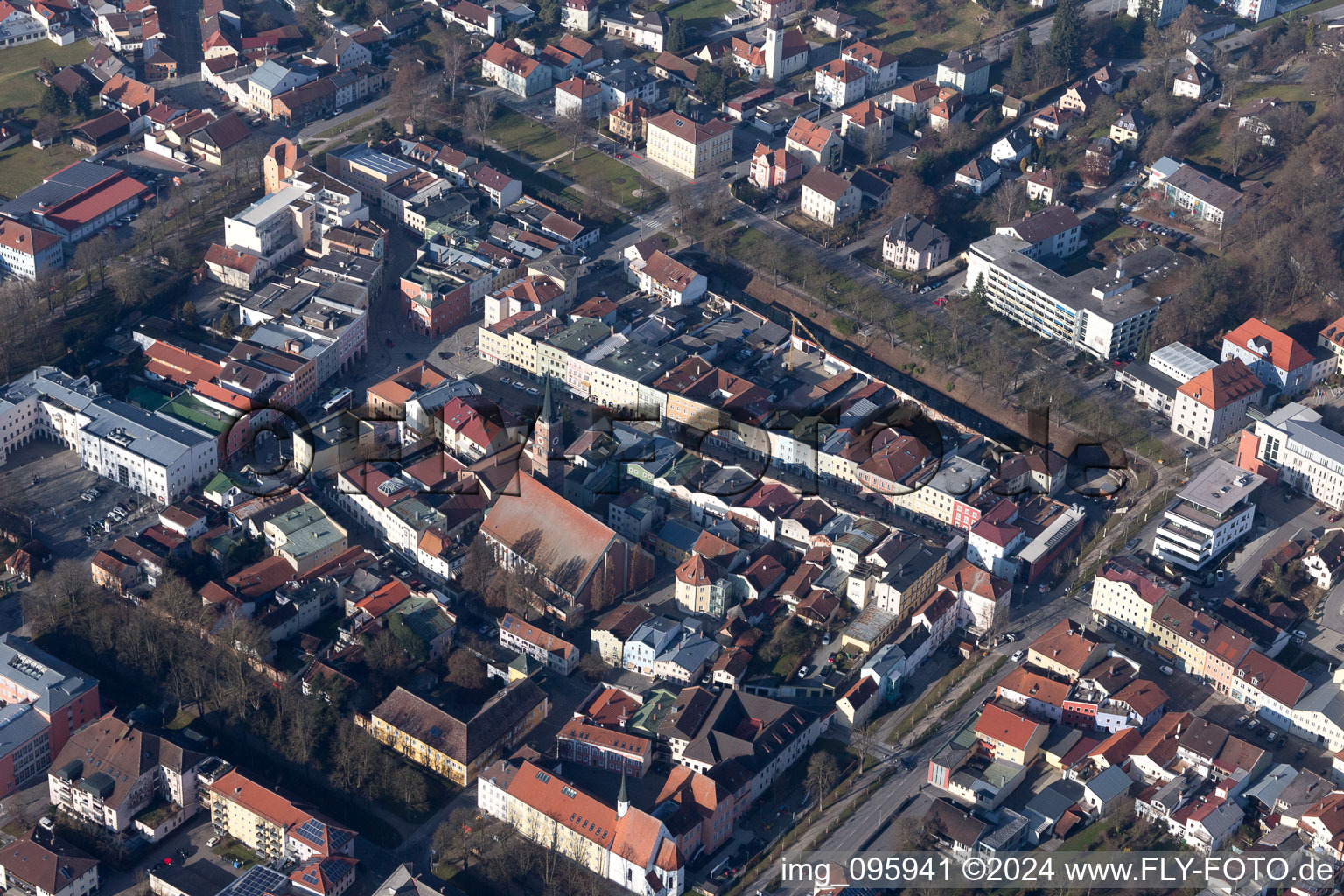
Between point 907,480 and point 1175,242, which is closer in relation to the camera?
point 907,480

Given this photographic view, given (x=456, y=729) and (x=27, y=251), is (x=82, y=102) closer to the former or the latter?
(x=27, y=251)

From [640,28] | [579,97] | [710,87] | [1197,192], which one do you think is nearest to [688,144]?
[710,87]

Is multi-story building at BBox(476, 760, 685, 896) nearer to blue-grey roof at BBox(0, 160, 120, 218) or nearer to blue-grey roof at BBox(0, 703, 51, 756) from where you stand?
blue-grey roof at BBox(0, 703, 51, 756)

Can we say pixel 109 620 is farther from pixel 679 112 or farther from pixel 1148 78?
pixel 1148 78

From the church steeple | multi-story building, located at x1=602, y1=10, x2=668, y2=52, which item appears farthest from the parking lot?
multi-story building, located at x1=602, y1=10, x2=668, y2=52

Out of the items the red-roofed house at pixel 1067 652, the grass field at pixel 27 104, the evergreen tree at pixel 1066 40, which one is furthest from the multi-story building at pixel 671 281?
the grass field at pixel 27 104

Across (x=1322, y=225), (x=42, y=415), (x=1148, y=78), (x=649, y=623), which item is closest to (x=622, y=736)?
(x=649, y=623)
